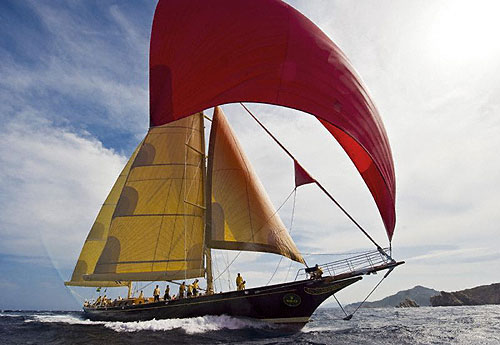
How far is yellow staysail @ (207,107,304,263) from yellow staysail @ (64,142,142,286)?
13.2 metres

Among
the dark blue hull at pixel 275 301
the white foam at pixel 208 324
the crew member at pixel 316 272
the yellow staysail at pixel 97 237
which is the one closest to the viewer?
the white foam at pixel 208 324

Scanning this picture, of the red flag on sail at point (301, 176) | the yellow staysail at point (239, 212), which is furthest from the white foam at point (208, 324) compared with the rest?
the red flag on sail at point (301, 176)

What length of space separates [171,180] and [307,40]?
41.6 ft

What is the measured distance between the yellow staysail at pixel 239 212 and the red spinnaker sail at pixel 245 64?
318 inches

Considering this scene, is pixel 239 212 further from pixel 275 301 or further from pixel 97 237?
pixel 97 237

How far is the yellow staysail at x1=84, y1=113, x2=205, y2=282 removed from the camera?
18062 millimetres

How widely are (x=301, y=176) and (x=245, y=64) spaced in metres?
8.32

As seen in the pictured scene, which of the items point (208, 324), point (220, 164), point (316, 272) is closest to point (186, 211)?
point (220, 164)

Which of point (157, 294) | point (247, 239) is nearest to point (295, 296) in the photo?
→ point (247, 239)

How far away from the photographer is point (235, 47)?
8.75m

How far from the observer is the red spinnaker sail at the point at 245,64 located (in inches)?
339

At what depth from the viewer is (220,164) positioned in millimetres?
18016

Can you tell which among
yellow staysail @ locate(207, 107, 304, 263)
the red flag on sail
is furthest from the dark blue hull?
the red flag on sail

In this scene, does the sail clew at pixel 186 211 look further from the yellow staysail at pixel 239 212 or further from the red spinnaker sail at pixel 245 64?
the red spinnaker sail at pixel 245 64
